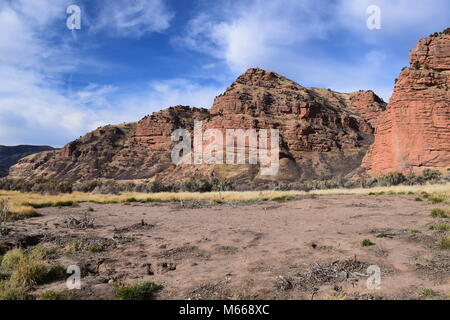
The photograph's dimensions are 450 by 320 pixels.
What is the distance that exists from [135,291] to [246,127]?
84.6 metres

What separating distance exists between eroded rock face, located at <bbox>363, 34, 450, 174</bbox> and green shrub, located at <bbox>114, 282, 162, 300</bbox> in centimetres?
5317

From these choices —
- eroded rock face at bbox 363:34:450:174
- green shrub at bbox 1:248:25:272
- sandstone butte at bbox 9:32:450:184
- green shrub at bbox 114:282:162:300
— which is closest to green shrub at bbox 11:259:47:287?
green shrub at bbox 1:248:25:272

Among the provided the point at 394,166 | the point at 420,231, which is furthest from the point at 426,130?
the point at 420,231

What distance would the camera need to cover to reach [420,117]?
169 feet

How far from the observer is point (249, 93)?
102 m

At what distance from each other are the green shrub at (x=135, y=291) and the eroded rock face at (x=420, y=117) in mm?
53174

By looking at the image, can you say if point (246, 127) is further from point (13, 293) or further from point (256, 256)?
point (13, 293)

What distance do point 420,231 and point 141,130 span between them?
4783 inches

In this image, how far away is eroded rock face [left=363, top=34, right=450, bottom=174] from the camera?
163 feet

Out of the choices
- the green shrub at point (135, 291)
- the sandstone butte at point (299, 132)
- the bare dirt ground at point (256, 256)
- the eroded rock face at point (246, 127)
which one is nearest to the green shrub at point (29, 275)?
the bare dirt ground at point (256, 256)

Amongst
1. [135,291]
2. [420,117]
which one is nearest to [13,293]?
[135,291]

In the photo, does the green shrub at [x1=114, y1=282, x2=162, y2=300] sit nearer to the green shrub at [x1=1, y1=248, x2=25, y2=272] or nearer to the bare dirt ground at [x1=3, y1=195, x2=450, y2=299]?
the bare dirt ground at [x1=3, y1=195, x2=450, y2=299]
